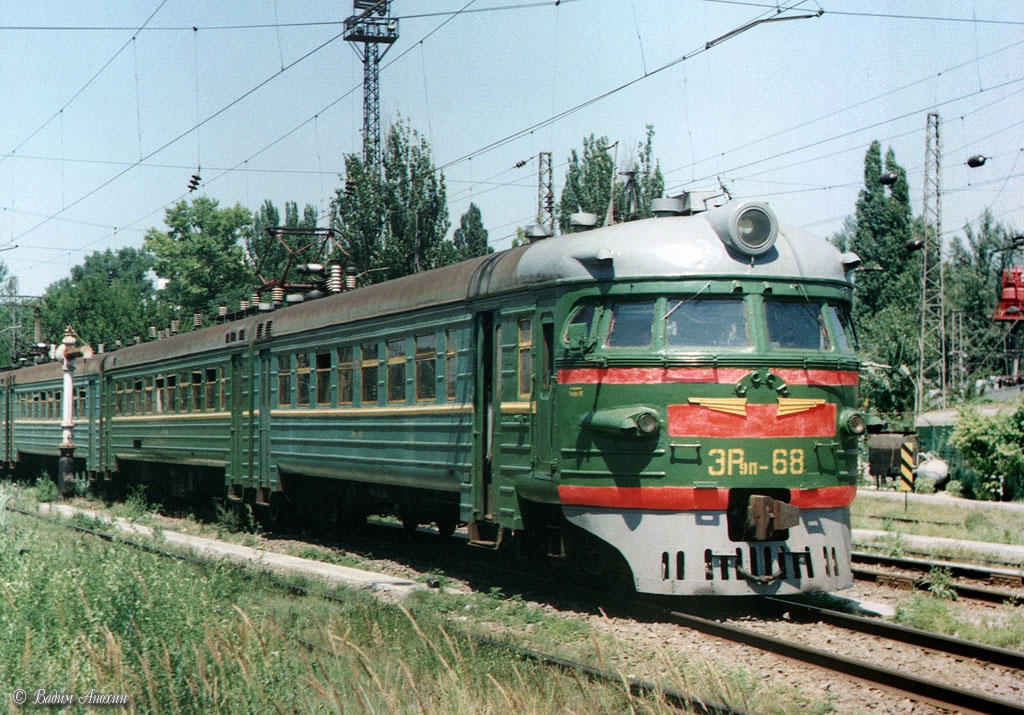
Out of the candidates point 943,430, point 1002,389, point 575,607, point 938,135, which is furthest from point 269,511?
point 1002,389

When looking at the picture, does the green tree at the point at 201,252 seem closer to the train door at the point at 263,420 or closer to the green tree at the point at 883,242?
the green tree at the point at 883,242

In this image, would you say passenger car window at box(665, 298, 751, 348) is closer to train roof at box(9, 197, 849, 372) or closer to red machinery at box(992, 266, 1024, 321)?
train roof at box(9, 197, 849, 372)

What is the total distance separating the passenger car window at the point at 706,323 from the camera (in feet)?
33.4

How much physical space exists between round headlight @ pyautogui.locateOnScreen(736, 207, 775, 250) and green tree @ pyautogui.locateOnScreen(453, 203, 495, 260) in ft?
199

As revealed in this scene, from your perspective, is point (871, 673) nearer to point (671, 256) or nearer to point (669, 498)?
point (669, 498)

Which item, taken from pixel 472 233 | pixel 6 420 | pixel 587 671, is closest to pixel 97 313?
pixel 472 233

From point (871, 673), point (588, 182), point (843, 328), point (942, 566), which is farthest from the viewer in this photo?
point (588, 182)

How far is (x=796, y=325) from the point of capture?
34.5ft

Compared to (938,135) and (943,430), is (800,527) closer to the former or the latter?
(943,430)

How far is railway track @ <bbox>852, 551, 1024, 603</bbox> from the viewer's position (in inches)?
456

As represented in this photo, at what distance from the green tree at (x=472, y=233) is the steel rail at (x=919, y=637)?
61439 millimetres

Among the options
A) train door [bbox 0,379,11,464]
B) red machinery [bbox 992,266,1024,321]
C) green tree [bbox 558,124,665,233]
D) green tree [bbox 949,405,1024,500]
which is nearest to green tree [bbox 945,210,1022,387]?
red machinery [bbox 992,266,1024,321]

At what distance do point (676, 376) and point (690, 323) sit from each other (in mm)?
518

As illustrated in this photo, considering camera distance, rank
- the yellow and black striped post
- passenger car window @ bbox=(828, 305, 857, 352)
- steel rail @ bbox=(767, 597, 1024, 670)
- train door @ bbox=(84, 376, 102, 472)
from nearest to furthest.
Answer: steel rail @ bbox=(767, 597, 1024, 670) < passenger car window @ bbox=(828, 305, 857, 352) < the yellow and black striped post < train door @ bbox=(84, 376, 102, 472)
